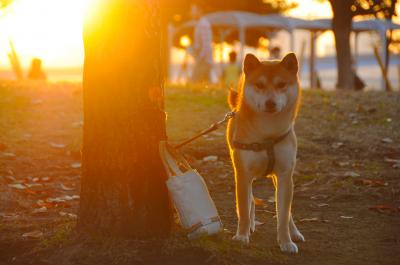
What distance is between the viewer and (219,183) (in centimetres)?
831

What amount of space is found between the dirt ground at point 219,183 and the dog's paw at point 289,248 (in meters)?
0.06

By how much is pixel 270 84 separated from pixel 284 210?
1.01 m

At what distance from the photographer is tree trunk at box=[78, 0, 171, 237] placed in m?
4.79

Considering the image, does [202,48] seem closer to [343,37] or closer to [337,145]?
[343,37]

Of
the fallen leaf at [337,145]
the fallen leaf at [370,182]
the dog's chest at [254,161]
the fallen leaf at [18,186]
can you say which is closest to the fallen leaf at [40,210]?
the fallen leaf at [18,186]

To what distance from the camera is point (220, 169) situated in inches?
353

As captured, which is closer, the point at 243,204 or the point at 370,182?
the point at 243,204

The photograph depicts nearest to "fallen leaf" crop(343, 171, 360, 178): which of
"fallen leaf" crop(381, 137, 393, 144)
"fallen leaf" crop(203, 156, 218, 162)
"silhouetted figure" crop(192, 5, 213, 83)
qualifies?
"fallen leaf" crop(203, 156, 218, 162)

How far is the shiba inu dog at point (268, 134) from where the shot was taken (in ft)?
16.9

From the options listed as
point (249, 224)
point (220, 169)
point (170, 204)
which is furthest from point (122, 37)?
point (220, 169)

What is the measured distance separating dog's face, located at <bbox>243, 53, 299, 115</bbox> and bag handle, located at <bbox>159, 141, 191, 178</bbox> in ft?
2.45

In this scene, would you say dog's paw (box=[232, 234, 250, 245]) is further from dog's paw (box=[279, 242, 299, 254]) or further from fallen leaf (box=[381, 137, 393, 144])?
fallen leaf (box=[381, 137, 393, 144])

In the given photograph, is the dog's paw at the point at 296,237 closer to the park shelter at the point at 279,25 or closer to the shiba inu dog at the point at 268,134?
the shiba inu dog at the point at 268,134

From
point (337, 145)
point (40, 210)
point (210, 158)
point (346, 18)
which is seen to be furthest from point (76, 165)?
point (346, 18)
